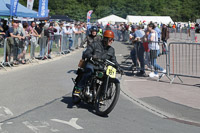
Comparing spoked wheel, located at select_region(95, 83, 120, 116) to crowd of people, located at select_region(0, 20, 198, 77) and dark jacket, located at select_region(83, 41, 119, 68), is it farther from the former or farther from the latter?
crowd of people, located at select_region(0, 20, 198, 77)

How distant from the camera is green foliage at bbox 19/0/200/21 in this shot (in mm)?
96688

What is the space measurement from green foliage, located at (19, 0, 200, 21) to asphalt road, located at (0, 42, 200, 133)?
79.7 m

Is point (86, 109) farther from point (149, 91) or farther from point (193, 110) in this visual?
point (149, 91)

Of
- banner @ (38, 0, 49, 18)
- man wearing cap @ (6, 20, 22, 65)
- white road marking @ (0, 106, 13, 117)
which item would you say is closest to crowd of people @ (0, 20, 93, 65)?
man wearing cap @ (6, 20, 22, 65)

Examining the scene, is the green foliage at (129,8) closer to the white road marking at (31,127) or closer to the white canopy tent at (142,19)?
the white canopy tent at (142,19)

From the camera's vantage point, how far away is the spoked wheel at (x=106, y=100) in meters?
7.63

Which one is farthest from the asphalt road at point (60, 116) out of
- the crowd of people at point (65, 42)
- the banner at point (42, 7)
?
the banner at point (42, 7)

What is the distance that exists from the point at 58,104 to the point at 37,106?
496 millimetres

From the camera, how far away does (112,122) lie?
7398mm

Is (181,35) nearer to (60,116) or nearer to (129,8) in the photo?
(60,116)

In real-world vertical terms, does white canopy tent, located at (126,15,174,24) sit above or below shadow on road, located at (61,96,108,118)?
above

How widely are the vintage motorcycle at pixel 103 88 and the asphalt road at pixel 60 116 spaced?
220 mm

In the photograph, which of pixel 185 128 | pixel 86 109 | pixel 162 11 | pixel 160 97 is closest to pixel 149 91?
pixel 160 97

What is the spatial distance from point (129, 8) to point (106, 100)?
302 ft
